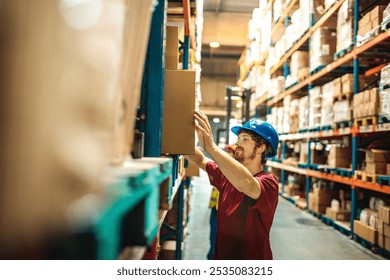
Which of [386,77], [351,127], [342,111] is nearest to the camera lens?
[386,77]

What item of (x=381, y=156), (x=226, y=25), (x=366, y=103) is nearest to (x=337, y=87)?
(x=366, y=103)

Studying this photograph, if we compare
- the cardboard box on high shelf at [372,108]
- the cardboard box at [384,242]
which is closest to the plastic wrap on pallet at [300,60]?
the cardboard box on high shelf at [372,108]

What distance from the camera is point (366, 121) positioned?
13.9 ft

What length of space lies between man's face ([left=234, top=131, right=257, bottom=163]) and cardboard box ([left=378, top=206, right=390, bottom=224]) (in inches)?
95.9

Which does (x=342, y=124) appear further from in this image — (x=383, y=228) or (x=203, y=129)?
(x=203, y=129)

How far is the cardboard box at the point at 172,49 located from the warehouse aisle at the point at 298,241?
2.66 metres

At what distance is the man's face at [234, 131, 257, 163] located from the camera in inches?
88.8

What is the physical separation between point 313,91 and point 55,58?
599cm

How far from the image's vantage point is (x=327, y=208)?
5527 millimetres

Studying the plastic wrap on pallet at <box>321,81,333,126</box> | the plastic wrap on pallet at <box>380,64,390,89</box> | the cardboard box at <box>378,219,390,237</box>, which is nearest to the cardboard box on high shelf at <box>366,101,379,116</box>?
the plastic wrap on pallet at <box>380,64,390,89</box>

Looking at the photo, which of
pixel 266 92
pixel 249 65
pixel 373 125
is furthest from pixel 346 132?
pixel 249 65

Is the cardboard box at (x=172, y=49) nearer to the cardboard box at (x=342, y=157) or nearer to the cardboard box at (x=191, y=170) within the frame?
the cardboard box at (x=191, y=170)

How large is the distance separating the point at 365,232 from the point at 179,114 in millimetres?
3647

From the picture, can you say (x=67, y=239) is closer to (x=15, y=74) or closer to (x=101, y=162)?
(x=101, y=162)
